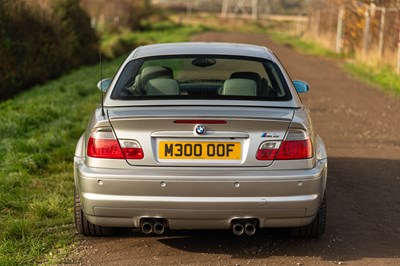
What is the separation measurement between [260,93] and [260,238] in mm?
1217

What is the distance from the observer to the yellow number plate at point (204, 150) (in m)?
4.62

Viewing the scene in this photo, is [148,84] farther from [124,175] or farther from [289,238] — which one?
[289,238]

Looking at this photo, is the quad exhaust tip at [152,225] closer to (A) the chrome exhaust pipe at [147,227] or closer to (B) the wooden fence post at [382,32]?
(A) the chrome exhaust pipe at [147,227]

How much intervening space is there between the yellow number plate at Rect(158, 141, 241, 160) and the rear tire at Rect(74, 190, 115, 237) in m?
1.03

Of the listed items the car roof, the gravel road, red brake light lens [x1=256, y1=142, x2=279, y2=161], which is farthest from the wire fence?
red brake light lens [x1=256, y1=142, x2=279, y2=161]

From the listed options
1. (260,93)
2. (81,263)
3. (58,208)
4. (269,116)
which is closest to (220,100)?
(269,116)

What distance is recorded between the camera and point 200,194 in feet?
15.0

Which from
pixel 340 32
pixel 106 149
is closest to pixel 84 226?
pixel 106 149

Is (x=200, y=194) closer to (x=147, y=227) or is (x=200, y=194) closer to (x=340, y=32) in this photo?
(x=147, y=227)

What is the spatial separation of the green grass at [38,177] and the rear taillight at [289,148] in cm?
167

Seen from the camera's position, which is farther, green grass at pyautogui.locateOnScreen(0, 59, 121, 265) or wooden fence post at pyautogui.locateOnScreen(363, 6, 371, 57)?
wooden fence post at pyautogui.locateOnScreen(363, 6, 371, 57)

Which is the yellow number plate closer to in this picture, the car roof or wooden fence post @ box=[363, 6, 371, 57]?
the car roof

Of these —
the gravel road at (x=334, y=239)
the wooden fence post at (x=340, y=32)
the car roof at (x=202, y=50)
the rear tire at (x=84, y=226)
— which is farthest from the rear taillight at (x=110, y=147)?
the wooden fence post at (x=340, y=32)

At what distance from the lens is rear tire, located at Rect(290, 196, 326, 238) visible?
207 inches
